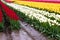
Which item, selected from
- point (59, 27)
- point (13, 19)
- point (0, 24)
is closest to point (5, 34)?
point (0, 24)

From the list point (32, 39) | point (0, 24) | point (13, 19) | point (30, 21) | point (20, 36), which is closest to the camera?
point (32, 39)

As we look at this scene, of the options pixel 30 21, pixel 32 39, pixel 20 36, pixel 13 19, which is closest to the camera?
pixel 32 39

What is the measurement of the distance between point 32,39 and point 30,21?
2769 mm

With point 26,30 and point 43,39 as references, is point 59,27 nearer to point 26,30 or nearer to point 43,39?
point 43,39

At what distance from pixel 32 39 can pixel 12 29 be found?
153 cm

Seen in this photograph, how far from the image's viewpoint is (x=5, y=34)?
689cm

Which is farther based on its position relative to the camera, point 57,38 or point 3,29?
point 3,29

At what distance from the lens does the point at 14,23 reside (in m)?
7.59

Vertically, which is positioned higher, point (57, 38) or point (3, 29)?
point (57, 38)

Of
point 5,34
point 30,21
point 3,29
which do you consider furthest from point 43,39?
point 30,21

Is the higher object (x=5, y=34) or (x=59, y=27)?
(x=59, y=27)

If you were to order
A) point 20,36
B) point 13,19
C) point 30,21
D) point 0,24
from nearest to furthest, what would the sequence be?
point 20,36 → point 0,24 → point 13,19 → point 30,21

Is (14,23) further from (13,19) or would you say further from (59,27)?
(59,27)

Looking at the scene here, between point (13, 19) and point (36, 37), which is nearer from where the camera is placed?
point (36, 37)
